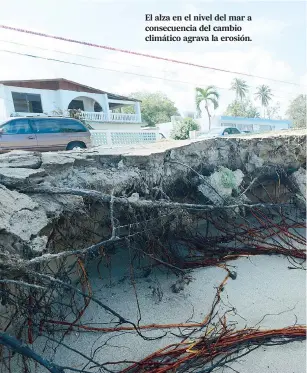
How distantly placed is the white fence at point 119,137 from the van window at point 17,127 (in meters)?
4.03

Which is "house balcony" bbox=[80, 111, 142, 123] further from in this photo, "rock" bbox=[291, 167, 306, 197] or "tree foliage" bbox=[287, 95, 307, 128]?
"tree foliage" bbox=[287, 95, 307, 128]

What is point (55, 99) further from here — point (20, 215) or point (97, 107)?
point (20, 215)

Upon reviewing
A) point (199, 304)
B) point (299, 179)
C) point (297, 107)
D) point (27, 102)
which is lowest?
point (199, 304)

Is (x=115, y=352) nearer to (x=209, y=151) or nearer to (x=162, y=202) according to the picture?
(x=162, y=202)

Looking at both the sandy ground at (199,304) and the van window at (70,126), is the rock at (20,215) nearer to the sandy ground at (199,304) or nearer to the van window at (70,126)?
the sandy ground at (199,304)

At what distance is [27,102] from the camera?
1738cm

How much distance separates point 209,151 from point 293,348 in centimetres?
269

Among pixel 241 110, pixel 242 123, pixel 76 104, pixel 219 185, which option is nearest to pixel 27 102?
pixel 76 104

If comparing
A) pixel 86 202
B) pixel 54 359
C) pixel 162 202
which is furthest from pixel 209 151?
pixel 54 359

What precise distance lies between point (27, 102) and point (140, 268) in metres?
17.5

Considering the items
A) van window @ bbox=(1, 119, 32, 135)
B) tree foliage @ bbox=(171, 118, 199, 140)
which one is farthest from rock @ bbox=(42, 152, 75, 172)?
tree foliage @ bbox=(171, 118, 199, 140)

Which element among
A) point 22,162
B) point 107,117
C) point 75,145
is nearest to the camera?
point 22,162

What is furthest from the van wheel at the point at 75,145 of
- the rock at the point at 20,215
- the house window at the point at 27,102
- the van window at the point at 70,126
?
the house window at the point at 27,102

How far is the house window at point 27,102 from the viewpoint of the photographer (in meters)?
16.9
